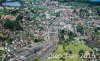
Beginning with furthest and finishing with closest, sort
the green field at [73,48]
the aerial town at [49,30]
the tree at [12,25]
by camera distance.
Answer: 1. the tree at [12,25]
2. the aerial town at [49,30]
3. the green field at [73,48]

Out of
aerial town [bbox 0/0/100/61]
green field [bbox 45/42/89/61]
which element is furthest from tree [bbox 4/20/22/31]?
green field [bbox 45/42/89/61]

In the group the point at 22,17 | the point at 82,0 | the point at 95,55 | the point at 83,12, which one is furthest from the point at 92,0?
the point at 95,55

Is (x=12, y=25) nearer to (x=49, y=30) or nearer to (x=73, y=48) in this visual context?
(x=49, y=30)

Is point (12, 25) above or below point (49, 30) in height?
above

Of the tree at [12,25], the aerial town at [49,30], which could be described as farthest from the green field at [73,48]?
the tree at [12,25]

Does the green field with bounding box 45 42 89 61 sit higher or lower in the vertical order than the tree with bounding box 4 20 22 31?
lower

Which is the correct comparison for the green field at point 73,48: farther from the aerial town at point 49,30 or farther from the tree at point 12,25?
the tree at point 12,25

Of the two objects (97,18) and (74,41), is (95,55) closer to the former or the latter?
(74,41)

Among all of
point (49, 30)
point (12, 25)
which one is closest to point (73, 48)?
point (49, 30)

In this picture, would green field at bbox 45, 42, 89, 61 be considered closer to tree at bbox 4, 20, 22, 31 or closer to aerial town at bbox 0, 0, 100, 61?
aerial town at bbox 0, 0, 100, 61
